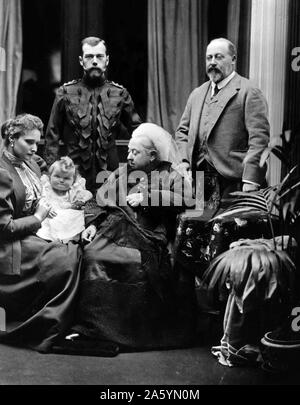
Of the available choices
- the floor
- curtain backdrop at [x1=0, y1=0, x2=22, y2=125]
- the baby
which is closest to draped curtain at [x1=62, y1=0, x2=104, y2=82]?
curtain backdrop at [x1=0, y1=0, x2=22, y2=125]

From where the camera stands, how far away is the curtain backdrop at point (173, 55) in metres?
6.54

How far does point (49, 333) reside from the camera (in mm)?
4691

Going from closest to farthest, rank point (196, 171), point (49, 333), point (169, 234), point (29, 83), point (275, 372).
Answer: point (275, 372), point (49, 333), point (169, 234), point (196, 171), point (29, 83)

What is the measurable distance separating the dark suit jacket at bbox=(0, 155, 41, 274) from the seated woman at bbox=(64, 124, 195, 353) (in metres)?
0.43

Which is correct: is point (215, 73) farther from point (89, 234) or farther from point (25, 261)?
point (25, 261)

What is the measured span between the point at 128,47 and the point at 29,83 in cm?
96

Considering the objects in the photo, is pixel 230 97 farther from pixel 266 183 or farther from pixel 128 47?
pixel 128 47

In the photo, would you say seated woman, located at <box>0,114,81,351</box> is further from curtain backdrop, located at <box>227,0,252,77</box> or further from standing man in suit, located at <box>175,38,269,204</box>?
curtain backdrop, located at <box>227,0,252,77</box>

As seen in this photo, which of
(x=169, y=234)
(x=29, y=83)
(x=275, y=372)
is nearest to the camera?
(x=275, y=372)

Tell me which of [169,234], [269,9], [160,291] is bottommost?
[160,291]

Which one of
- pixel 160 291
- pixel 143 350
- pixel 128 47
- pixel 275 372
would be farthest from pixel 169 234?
pixel 128 47

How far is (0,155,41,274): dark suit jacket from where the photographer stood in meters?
4.83

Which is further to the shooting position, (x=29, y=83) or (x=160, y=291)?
(x=29, y=83)

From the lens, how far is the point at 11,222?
4852 mm
